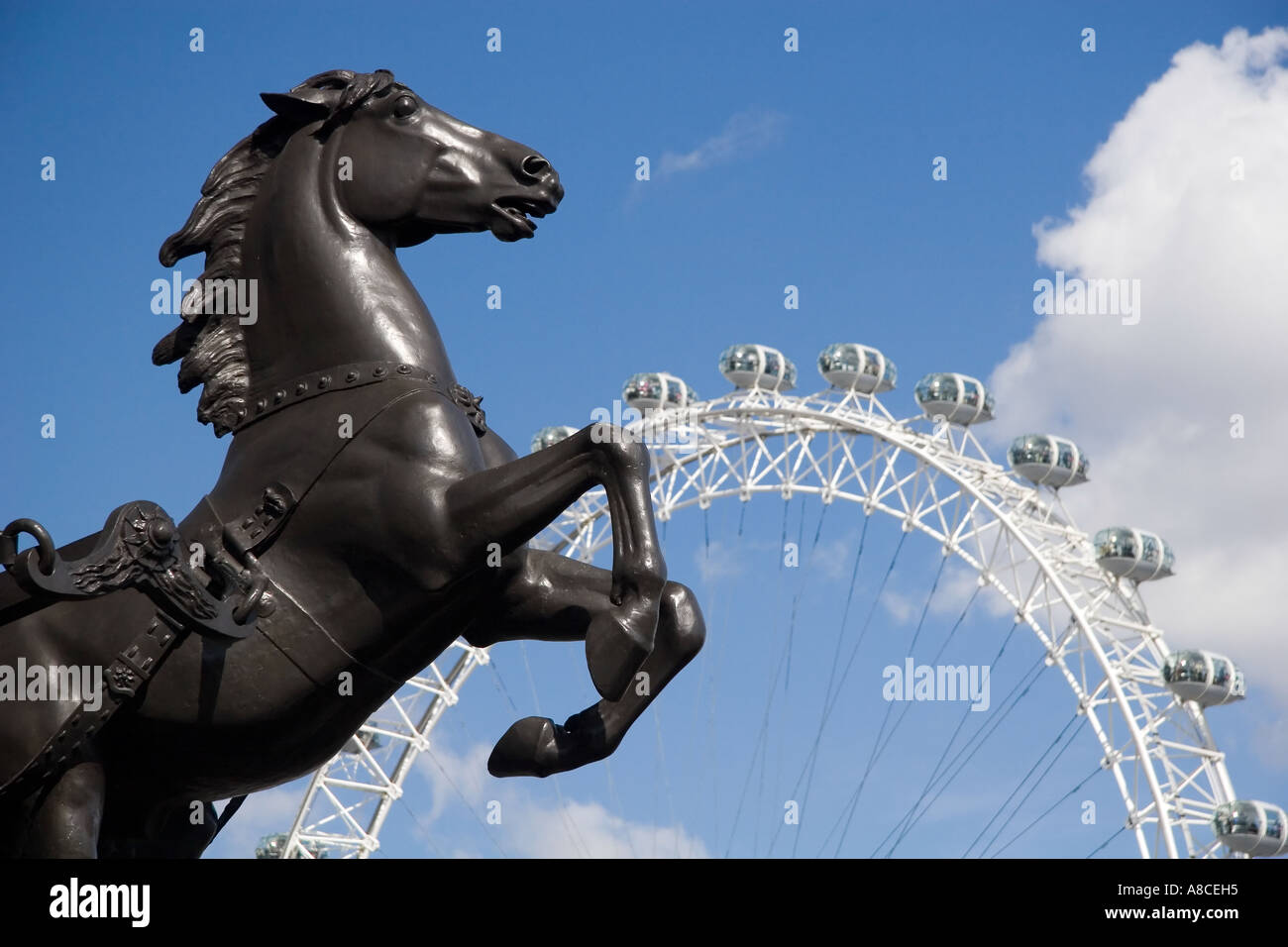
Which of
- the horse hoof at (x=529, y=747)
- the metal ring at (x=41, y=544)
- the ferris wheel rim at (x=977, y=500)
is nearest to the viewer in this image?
the metal ring at (x=41, y=544)

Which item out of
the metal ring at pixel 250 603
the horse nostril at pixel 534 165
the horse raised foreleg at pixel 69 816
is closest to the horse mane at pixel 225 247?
the horse nostril at pixel 534 165

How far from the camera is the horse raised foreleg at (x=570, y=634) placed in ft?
18.3

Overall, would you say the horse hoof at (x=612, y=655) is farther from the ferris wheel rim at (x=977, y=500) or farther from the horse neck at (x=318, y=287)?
the ferris wheel rim at (x=977, y=500)

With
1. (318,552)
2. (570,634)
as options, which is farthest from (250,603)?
(570,634)

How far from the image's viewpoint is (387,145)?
6.11 m

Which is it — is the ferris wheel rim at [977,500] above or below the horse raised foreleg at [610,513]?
above

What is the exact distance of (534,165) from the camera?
20.0ft

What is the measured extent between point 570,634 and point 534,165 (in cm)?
154

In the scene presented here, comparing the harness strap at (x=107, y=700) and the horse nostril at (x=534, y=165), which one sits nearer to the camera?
the harness strap at (x=107, y=700)

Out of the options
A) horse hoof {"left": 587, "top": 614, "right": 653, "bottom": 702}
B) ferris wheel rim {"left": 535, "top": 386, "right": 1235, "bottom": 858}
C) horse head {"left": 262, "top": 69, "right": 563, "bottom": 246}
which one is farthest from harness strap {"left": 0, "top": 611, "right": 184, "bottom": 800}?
ferris wheel rim {"left": 535, "top": 386, "right": 1235, "bottom": 858}

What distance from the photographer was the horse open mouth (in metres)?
6.04

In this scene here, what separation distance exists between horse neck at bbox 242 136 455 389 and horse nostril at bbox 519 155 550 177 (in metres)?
0.53
